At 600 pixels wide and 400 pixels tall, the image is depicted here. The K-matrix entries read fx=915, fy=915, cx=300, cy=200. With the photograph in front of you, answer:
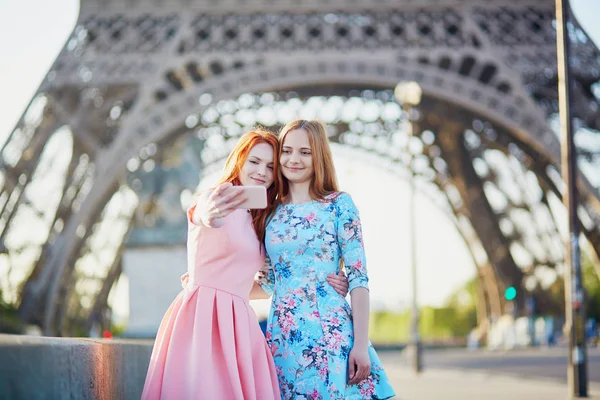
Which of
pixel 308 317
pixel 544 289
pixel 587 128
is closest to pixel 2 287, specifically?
pixel 587 128

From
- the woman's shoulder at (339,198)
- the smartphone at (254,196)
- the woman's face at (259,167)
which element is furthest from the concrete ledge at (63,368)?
the woman's shoulder at (339,198)

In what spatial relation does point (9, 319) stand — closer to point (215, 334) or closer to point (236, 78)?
point (236, 78)

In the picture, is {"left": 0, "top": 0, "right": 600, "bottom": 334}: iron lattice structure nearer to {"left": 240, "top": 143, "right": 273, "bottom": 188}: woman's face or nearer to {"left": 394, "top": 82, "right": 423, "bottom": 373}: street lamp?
{"left": 394, "top": 82, "right": 423, "bottom": 373}: street lamp

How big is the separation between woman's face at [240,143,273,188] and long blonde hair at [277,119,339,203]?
54mm

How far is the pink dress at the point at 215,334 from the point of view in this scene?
3748 millimetres

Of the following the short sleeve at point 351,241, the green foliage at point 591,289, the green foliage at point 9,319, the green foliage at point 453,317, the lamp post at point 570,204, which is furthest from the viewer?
the green foliage at point 453,317

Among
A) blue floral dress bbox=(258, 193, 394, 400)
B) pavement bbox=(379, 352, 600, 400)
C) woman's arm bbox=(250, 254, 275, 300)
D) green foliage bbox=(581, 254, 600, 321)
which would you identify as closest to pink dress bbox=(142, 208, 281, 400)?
blue floral dress bbox=(258, 193, 394, 400)

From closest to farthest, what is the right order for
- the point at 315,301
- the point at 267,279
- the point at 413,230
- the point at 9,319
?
the point at 315,301, the point at 267,279, the point at 413,230, the point at 9,319

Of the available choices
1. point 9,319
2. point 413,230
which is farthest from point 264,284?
point 9,319

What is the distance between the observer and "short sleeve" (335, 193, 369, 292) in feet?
13.5

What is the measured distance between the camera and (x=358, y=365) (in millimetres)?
3986

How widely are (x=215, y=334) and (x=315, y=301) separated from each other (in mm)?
493

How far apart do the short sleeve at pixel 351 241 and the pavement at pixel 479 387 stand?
8350 millimetres

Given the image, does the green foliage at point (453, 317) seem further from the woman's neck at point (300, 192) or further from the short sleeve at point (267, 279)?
the woman's neck at point (300, 192)
